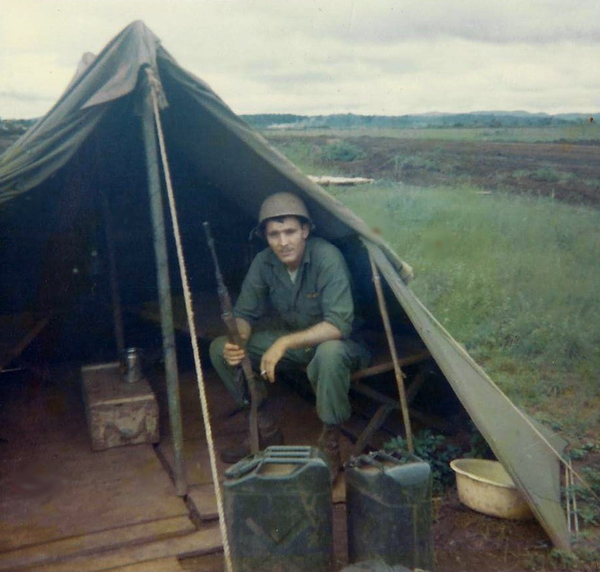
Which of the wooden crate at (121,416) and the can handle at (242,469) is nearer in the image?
the can handle at (242,469)

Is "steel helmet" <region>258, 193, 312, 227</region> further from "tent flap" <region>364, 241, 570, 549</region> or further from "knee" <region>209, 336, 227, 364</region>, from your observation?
"knee" <region>209, 336, 227, 364</region>

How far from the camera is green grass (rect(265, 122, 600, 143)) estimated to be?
64.2 feet

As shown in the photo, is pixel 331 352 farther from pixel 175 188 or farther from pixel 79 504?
pixel 175 188

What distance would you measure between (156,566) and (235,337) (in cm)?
116

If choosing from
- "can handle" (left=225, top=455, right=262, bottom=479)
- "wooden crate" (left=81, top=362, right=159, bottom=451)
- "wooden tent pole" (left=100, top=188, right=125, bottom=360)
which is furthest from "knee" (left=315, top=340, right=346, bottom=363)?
"wooden tent pole" (left=100, top=188, right=125, bottom=360)

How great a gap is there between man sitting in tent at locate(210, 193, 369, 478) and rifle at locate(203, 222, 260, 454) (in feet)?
0.20

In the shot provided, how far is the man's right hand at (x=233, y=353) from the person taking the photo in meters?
3.78

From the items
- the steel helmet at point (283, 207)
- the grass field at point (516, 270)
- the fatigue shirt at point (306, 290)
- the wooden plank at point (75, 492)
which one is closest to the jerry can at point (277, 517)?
the wooden plank at point (75, 492)

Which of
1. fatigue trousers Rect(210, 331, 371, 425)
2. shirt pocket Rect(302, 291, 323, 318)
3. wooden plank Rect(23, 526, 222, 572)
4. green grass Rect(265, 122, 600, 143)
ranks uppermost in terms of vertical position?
green grass Rect(265, 122, 600, 143)

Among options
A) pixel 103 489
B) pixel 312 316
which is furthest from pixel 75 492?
pixel 312 316

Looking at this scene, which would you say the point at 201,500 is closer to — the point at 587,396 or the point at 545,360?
the point at 587,396

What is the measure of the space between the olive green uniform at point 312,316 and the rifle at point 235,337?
14 centimetres

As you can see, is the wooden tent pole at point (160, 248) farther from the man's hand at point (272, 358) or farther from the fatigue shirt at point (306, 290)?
the fatigue shirt at point (306, 290)

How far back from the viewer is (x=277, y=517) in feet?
8.55
